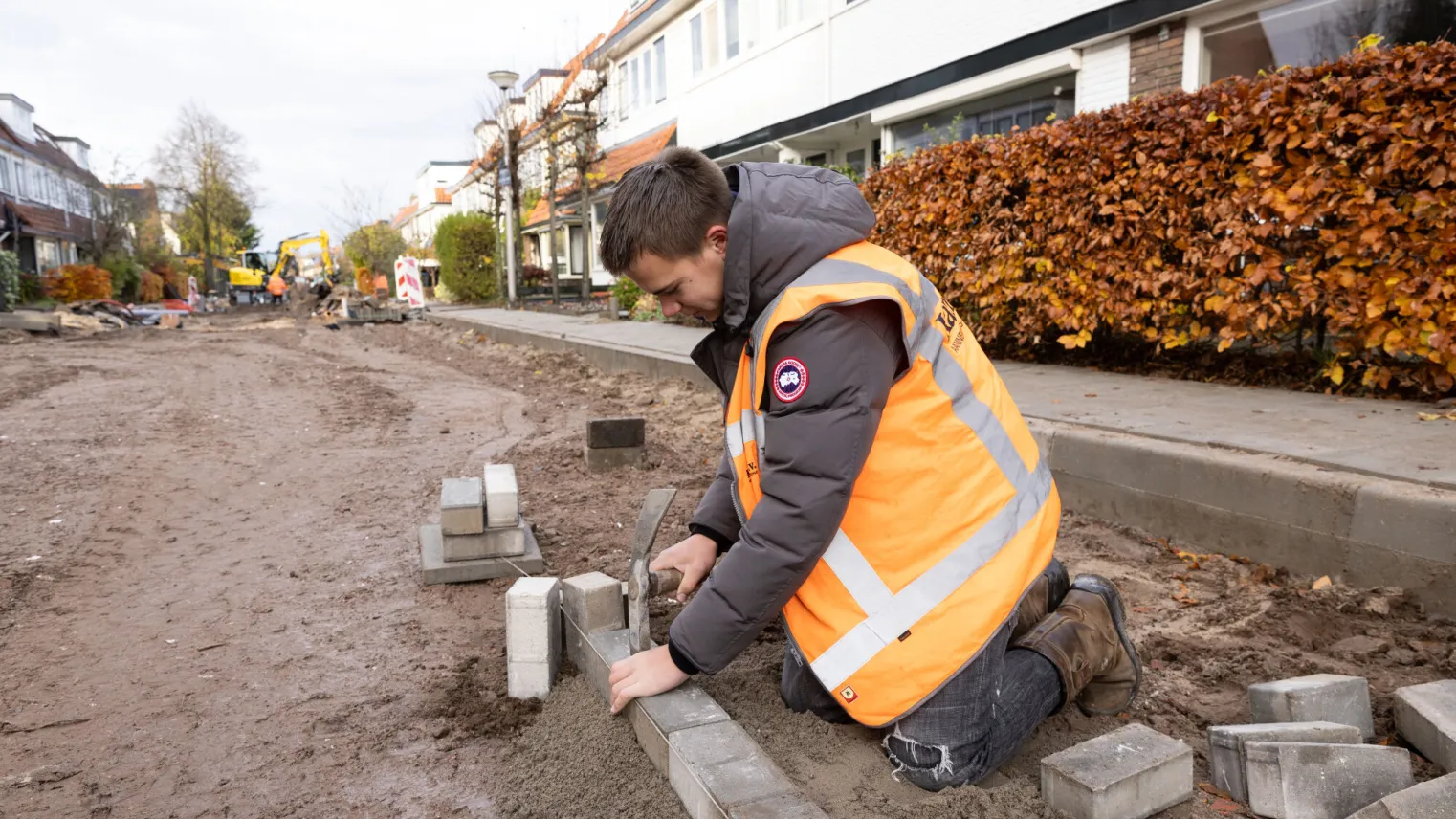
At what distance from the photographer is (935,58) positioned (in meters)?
12.1

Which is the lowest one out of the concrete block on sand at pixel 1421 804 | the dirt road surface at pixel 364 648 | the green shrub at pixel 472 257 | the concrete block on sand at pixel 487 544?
the dirt road surface at pixel 364 648

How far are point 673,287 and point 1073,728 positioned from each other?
5.28 feet

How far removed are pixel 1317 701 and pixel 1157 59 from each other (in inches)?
329

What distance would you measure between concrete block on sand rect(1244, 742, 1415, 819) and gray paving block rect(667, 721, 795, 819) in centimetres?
106

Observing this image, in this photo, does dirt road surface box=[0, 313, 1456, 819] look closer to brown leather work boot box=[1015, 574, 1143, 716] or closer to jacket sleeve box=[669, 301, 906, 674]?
brown leather work boot box=[1015, 574, 1143, 716]

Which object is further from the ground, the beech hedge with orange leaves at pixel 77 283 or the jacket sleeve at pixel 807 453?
the beech hedge with orange leaves at pixel 77 283

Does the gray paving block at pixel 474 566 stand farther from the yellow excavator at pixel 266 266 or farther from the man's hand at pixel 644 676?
the yellow excavator at pixel 266 266

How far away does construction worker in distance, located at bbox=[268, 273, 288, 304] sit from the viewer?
116 ft

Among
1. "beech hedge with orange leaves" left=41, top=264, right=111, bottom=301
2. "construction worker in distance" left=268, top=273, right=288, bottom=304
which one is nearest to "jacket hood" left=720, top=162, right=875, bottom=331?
"beech hedge with orange leaves" left=41, top=264, right=111, bottom=301

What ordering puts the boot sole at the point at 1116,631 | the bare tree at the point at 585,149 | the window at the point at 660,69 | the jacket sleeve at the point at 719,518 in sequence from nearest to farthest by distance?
the boot sole at the point at 1116,631 < the jacket sleeve at the point at 719,518 < the bare tree at the point at 585,149 < the window at the point at 660,69

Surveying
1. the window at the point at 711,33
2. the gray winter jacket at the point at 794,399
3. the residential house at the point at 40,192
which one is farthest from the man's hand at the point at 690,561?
the residential house at the point at 40,192

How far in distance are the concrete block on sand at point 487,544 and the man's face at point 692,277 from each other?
78.8 inches

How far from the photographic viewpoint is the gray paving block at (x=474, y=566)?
3.85 meters

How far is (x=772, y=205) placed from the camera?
82.1 inches
